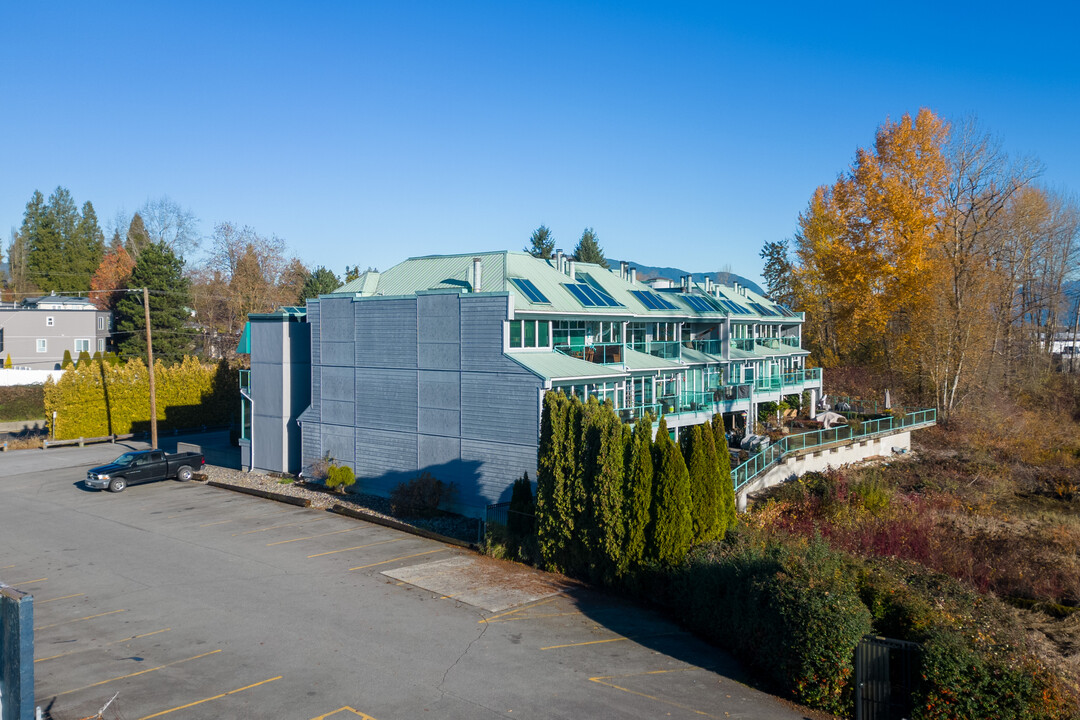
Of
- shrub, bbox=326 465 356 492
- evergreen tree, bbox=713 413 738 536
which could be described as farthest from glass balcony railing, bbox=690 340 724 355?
evergreen tree, bbox=713 413 738 536

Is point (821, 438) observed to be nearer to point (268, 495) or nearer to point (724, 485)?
point (724, 485)

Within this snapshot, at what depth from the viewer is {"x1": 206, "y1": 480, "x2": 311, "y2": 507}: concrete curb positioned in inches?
1125

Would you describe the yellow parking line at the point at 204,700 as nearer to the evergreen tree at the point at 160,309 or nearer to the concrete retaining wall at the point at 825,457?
the concrete retaining wall at the point at 825,457

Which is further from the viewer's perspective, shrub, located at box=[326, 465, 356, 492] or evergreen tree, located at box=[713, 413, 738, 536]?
shrub, located at box=[326, 465, 356, 492]

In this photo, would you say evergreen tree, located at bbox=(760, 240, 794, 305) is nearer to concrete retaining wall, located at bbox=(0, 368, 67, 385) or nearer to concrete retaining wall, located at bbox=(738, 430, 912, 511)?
concrete retaining wall, located at bbox=(738, 430, 912, 511)

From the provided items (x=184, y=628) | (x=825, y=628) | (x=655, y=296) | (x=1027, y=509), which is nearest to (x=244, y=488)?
(x=184, y=628)

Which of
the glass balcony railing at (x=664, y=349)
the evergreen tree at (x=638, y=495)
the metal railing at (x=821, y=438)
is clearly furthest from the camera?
the glass balcony railing at (x=664, y=349)

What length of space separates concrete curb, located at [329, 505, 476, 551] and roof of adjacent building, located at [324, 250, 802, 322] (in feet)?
27.4

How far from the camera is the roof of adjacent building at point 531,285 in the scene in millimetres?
28500

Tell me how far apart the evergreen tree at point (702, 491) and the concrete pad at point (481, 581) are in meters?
4.06

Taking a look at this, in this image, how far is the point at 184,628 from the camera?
53.0 ft

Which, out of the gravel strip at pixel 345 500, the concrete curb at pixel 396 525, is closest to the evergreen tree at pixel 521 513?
the concrete curb at pixel 396 525

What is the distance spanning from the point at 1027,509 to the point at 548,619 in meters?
25.8

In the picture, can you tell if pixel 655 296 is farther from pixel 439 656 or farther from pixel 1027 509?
pixel 439 656
